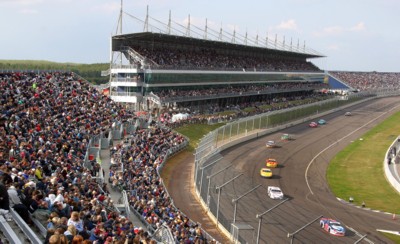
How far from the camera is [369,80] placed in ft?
566

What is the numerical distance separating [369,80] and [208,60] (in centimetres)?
10701

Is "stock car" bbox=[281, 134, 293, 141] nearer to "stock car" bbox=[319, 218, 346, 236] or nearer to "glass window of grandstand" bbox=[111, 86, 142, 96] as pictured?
"glass window of grandstand" bbox=[111, 86, 142, 96]

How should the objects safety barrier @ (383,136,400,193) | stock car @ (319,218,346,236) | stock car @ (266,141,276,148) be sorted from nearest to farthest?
1. stock car @ (319,218,346,236)
2. safety barrier @ (383,136,400,193)
3. stock car @ (266,141,276,148)

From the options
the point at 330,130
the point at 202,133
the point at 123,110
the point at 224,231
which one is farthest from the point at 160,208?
the point at 330,130

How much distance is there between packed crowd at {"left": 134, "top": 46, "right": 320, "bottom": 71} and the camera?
2874 inches

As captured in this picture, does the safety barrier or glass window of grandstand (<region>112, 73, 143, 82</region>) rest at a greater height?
glass window of grandstand (<region>112, 73, 143, 82</region>)

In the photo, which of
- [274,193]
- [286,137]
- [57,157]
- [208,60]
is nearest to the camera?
[57,157]

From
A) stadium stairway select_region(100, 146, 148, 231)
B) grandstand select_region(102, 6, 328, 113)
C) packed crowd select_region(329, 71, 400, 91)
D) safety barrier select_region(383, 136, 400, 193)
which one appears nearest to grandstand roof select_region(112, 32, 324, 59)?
grandstand select_region(102, 6, 328, 113)

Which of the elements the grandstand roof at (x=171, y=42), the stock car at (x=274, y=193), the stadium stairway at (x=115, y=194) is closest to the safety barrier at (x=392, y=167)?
the stock car at (x=274, y=193)

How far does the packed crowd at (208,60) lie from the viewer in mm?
73000

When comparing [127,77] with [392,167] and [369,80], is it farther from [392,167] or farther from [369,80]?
[369,80]

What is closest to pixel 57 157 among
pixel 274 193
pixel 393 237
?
pixel 274 193

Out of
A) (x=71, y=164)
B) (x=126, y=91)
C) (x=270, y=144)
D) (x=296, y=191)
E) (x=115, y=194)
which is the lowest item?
(x=296, y=191)

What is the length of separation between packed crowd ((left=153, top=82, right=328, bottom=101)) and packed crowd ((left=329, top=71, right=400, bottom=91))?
41352mm
